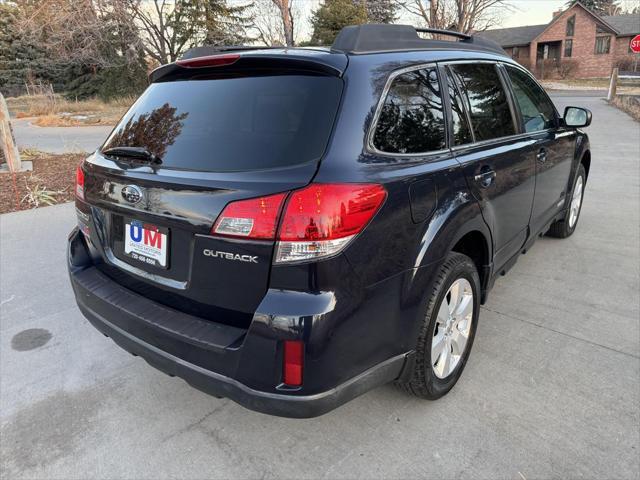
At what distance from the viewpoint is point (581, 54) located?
5012 cm

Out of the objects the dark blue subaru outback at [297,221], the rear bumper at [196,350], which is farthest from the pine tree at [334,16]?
the rear bumper at [196,350]

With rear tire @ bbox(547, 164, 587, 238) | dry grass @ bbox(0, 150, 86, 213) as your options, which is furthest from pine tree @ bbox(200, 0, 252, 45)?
rear tire @ bbox(547, 164, 587, 238)

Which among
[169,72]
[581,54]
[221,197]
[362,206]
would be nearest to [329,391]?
[362,206]

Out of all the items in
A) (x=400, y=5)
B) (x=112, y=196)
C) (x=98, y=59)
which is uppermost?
(x=400, y=5)

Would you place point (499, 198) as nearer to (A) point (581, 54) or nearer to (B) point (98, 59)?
(B) point (98, 59)

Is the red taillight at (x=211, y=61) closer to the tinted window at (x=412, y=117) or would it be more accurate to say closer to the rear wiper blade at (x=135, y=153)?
the rear wiper blade at (x=135, y=153)

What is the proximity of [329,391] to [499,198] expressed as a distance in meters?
1.67

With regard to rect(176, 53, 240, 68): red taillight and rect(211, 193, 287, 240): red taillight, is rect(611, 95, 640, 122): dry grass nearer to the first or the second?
rect(176, 53, 240, 68): red taillight

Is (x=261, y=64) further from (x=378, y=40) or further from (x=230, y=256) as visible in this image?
(x=230, y=256)

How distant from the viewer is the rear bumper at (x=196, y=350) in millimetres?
1827

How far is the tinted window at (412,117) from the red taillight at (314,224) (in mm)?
374

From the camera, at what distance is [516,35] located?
181ft

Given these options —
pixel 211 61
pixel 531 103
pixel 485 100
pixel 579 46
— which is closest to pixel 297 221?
pixel 211 61

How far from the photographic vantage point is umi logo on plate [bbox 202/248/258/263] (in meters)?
1.78
